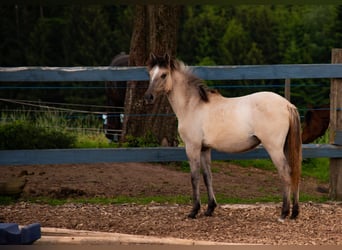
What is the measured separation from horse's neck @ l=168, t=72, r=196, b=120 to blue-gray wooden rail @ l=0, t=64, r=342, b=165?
0.48 meters

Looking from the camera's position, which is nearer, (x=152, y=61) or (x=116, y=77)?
(x=152, y=61)

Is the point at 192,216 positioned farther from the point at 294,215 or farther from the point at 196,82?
the point at 196,82

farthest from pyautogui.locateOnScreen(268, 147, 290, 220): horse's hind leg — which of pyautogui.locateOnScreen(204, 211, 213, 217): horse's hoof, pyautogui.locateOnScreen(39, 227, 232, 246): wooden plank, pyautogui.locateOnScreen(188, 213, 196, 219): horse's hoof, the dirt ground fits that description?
pyautogui.locateOnScreen(39, 227, 232, 246): wooden plank

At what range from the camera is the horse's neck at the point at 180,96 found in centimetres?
760

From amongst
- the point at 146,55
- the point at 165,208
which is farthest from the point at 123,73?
the point at 146,55

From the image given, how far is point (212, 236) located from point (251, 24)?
14.7 m

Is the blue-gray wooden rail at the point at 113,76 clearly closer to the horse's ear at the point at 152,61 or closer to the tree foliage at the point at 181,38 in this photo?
the horse's ear at the point at 152,61

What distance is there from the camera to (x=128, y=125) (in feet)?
34.3

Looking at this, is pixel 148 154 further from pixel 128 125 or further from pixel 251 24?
pixel 251 24

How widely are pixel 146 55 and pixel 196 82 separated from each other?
283 cm

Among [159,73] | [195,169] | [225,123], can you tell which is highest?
[159,73]

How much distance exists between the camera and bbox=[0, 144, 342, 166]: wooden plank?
26.7 ft

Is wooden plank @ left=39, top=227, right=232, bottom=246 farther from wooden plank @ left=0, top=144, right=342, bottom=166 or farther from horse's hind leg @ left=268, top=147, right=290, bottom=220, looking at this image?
wooden plank @ left=0, top=144, right=342, bottom=166

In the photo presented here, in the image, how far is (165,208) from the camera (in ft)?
26.2
